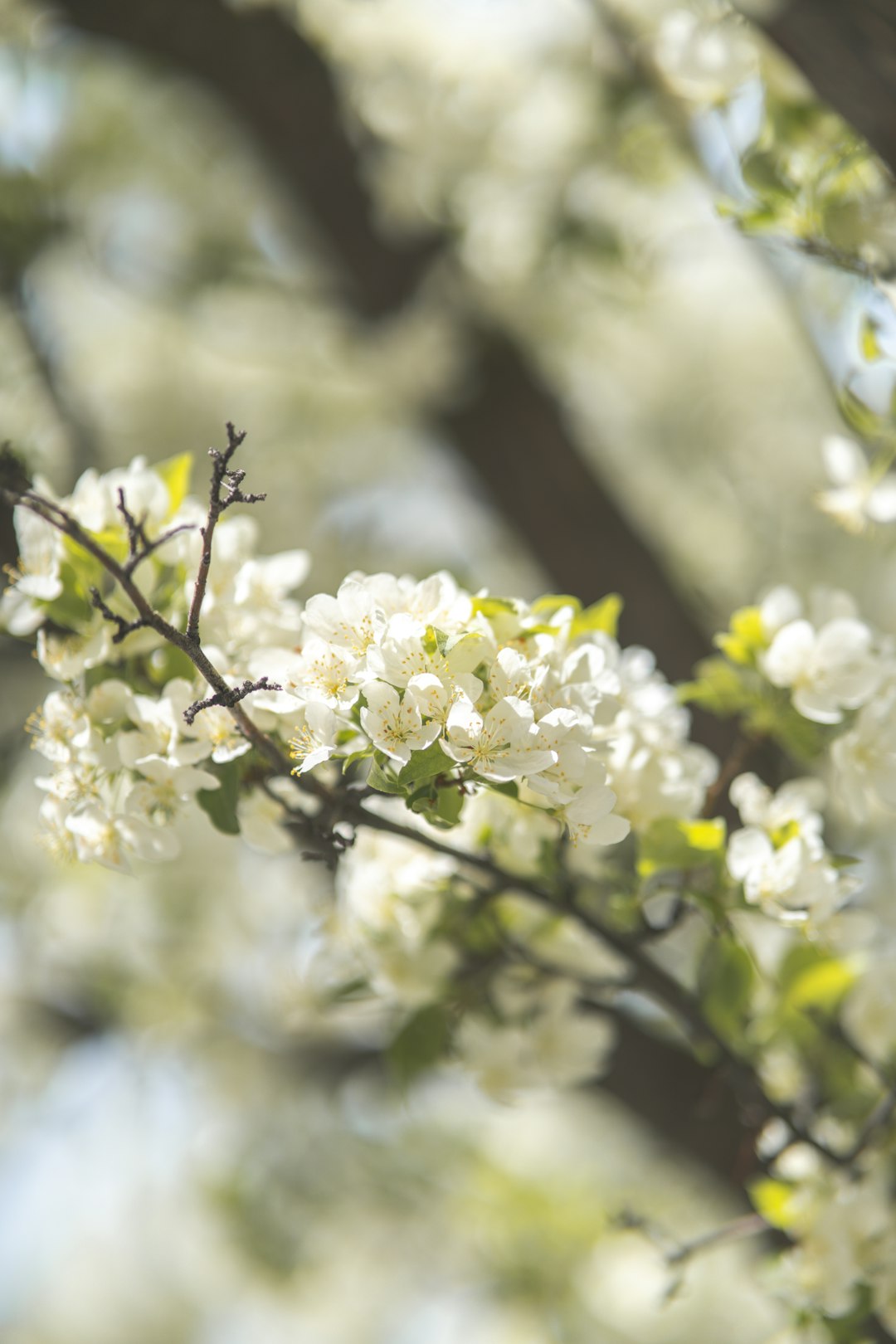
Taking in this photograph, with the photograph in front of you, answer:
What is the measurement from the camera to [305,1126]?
2.03 meters

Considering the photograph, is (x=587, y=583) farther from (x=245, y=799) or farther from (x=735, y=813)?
(x=245, y=799)

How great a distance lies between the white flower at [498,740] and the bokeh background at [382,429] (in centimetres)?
64

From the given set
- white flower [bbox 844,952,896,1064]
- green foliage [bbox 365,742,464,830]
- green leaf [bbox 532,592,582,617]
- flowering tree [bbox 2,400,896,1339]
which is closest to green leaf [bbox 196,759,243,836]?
flowering tree [bbox 2,400,896,1339]

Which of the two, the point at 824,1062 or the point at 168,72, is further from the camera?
the point at 168,72

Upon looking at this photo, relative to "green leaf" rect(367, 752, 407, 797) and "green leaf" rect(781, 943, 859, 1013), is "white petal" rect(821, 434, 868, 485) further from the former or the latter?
"green leaf" rect(367, 752, 407, 797)

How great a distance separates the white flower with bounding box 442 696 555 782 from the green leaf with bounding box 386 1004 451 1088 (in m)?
0.37

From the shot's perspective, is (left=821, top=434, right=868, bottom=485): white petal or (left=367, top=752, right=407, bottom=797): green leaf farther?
(left=821, top=434, right=868, bottom=485): white petal

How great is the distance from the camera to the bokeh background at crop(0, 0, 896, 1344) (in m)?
1.56

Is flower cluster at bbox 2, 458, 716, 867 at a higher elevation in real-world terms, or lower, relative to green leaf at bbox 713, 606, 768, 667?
higher

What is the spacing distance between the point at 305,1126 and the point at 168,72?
193cm

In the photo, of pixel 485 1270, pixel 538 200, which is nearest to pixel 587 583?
pixel 538 200

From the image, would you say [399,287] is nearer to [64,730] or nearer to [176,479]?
[176,479]

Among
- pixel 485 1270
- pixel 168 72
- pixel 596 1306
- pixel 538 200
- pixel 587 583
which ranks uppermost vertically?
pixel 168 72

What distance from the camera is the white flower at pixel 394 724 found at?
0.53 meters
